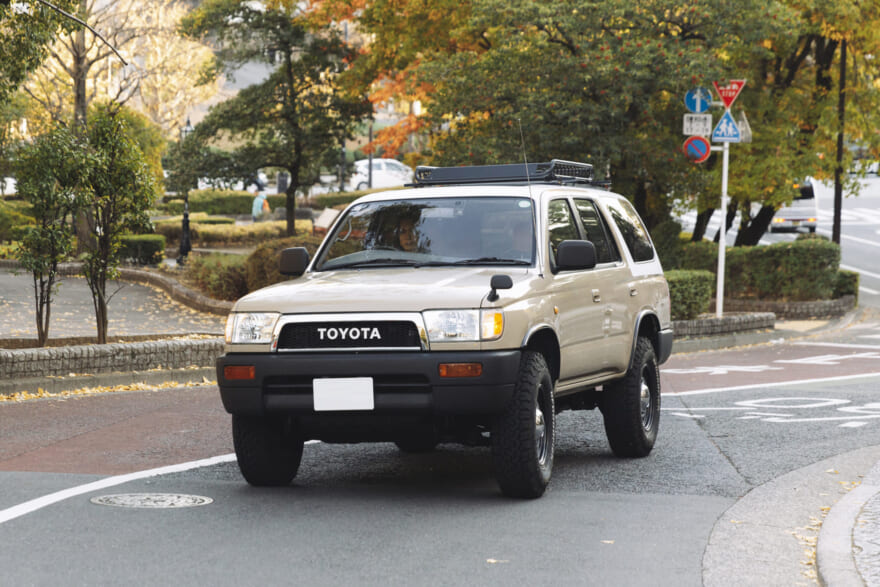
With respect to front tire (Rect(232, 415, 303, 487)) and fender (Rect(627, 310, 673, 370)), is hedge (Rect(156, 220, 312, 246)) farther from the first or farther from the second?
front tire (Rect(232, 415, 303, 487))

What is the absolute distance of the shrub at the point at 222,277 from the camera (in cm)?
2375

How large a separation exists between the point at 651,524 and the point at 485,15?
17396 millimetres

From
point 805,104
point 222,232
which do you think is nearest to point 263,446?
point 805,104

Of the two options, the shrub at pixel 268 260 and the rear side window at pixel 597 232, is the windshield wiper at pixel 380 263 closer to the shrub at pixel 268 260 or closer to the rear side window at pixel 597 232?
the rear side window at pixel 597 232

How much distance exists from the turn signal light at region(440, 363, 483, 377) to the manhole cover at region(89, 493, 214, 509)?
5.45 ft

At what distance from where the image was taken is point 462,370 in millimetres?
6980

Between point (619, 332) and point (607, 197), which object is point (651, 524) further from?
point (607, 197)

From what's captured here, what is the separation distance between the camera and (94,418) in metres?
11.1

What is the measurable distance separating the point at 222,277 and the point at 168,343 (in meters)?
9.79

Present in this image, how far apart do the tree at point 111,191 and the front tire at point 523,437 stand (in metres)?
7.96

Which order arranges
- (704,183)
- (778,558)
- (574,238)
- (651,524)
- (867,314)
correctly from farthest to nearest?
(867,314), (704,183), (574,238), (651,524), (778,558)

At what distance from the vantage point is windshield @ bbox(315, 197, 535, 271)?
8.11m

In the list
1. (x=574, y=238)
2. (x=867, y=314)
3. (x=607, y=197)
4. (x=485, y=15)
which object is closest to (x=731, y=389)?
(x=607, y=197)

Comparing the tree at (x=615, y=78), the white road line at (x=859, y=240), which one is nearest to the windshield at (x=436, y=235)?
the tree at (x=615, y=78)
